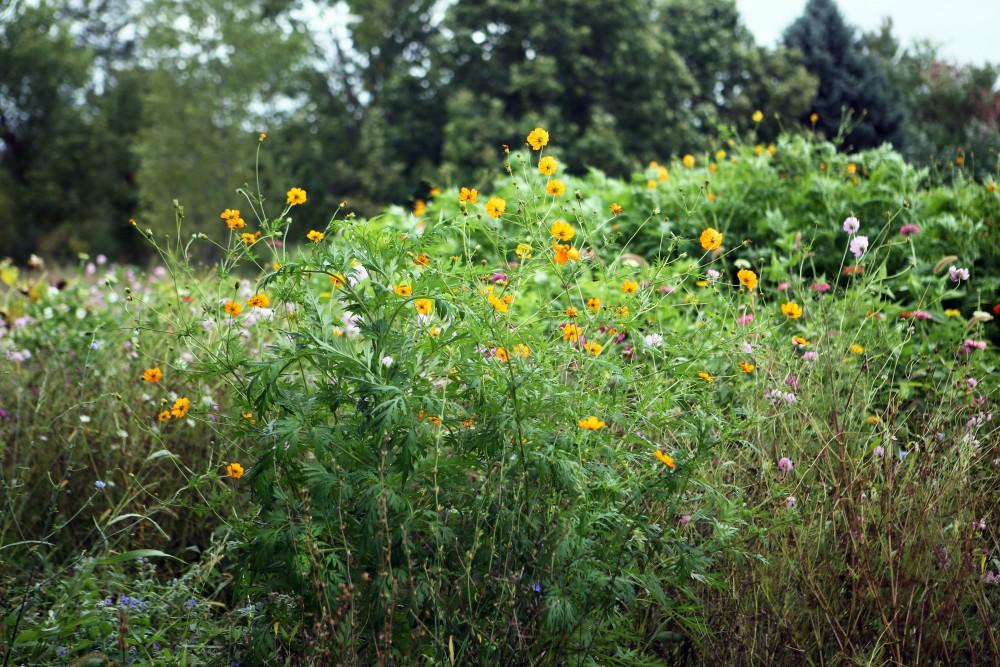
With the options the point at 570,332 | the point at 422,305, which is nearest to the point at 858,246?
the point at 570,332

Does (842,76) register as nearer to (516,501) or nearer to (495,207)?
(495,207)

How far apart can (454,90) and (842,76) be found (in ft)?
31.8

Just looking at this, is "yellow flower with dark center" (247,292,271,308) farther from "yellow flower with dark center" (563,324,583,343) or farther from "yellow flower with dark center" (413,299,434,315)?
"yellow flower with dark center" (563,324,583,343)

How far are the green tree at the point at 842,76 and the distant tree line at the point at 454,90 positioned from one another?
49mm

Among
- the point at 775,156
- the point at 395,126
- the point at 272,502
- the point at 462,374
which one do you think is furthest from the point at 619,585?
the point at 395,126

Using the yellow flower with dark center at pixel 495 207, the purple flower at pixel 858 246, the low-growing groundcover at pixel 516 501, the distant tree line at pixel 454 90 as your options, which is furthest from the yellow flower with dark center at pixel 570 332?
the distant tree line at pixel 454 90

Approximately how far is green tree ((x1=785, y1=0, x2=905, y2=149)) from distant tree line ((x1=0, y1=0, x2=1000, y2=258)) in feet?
0.16

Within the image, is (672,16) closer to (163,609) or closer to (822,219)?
(822,219)

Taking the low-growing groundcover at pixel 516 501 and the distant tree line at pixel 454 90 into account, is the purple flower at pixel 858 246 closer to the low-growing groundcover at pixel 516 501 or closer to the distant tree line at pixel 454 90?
the low-growing groundcover at pixel 516 501

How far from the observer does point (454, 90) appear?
20688 mm

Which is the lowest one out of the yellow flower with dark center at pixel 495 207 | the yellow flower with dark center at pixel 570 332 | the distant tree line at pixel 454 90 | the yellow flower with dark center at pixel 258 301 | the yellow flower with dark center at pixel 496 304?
the yellow flower with dark center at pixel 258 301

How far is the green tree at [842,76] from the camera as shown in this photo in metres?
22.6

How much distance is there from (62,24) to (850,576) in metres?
28.7

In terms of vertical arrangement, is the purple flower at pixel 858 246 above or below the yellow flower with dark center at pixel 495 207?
above
